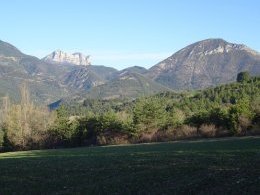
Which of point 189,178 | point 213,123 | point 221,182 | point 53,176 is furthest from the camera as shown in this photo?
point 213,123

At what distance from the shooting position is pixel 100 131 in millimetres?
93375

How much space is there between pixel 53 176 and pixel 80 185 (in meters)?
5.10

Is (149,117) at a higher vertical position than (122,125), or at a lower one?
higher

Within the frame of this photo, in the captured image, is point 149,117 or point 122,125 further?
point 122,125

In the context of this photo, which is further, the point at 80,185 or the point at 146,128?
the point at 146,128

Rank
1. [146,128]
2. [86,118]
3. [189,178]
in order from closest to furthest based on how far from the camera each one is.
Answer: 1. [189,178]
2. [146,128]
3. [86,118]

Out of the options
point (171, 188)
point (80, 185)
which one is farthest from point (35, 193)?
point (171, 188)

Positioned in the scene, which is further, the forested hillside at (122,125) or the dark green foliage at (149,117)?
the dark green foliage at (149,117)

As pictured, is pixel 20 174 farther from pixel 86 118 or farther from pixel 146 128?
pixel 86 118

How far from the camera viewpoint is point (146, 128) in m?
89.1

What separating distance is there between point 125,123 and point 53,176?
64.6m

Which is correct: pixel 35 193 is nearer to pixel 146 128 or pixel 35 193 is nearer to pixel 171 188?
pixel 171 188

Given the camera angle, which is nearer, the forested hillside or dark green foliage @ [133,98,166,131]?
the forested hillside

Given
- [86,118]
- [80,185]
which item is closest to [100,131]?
[86,118]
